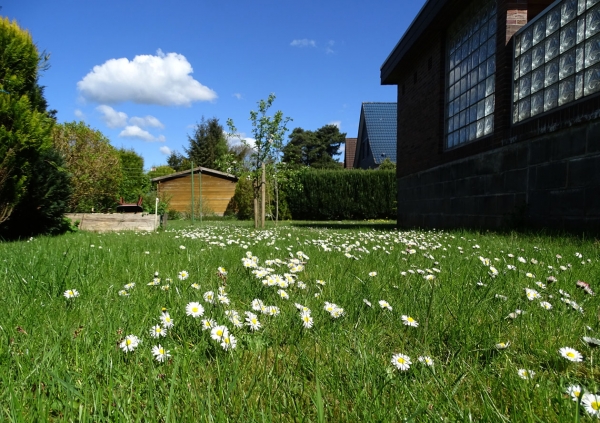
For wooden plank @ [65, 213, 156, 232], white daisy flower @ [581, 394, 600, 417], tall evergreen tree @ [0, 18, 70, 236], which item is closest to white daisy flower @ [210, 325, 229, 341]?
white daisy flower @ [581, 394, 600, 417]

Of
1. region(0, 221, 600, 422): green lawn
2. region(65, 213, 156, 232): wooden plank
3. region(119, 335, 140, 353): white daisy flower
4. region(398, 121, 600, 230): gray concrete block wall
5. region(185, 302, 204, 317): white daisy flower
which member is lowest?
region(65, 213, 156, 232): wooden plank

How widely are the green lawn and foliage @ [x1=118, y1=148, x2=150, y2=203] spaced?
18.6 metres

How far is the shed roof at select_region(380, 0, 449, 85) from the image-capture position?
8.76 m

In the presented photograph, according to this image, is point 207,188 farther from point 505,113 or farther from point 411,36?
point 505,113

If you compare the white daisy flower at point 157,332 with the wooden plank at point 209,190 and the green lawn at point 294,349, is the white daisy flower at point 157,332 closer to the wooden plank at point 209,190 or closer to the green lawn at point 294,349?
the green lawn at point 294,349

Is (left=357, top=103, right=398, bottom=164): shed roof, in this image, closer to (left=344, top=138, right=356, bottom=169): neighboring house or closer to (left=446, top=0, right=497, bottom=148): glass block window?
(left=344, top=138, right=356, bottom=169): neighboring house

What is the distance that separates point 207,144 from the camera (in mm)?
45125

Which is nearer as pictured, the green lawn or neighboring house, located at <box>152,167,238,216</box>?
the green lawn

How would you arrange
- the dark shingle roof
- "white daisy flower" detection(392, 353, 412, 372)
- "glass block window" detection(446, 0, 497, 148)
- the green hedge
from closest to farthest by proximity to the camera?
1. "white daisy flower" detection(392, 353, 412, 372)
2. "glass block window" detection(446, 0, 497, 148)
3. the green hedge
4. the dark shingle roof

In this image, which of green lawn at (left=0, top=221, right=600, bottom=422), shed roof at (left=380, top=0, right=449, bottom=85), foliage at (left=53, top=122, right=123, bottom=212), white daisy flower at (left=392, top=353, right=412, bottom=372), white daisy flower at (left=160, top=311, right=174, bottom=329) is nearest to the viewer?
green lawn at (left=0, top=221, right=600, bottom=422)

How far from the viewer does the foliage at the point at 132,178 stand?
2114 centimetres

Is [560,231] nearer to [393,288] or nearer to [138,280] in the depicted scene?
[393,288]

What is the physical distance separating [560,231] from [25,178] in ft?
25.0

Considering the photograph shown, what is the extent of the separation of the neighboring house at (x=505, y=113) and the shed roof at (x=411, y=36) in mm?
43
